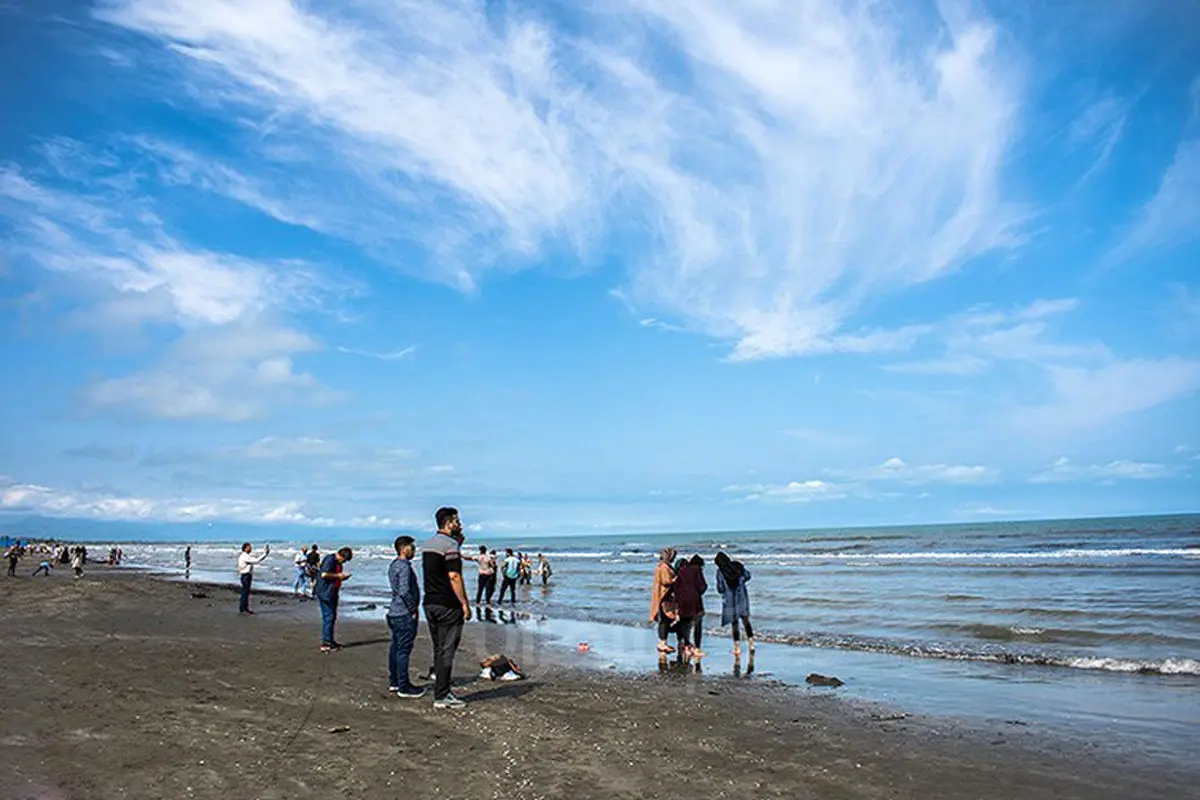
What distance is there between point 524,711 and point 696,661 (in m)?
4.98

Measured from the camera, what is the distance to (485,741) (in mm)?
7918

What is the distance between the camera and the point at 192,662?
41.1 feet

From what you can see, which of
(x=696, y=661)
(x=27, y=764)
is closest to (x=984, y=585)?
(x=696, y=661)

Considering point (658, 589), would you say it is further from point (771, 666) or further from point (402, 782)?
point (402, 782)

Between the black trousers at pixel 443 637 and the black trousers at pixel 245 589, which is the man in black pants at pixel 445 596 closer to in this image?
the black trousers at pixel 443 637

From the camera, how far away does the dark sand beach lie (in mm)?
6551

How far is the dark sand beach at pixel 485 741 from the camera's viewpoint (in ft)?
21.5

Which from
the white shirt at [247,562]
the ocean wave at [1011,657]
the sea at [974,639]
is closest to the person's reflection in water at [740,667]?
the sea at [974,639]

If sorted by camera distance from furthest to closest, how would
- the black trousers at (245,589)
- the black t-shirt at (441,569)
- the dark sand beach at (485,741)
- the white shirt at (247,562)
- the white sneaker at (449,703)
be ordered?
the black trousers at (245,589)
the white shirt at (247,562)
the white sneaker at (449,703)
the black t-shirt at (441,569)
the dark sand beach at (485,741)

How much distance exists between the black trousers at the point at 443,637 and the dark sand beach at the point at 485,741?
40 centimetres

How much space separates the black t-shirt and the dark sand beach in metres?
1.31

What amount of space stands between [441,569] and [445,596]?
0.32 metres

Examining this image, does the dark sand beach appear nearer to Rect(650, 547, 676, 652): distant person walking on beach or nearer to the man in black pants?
the man in black pants

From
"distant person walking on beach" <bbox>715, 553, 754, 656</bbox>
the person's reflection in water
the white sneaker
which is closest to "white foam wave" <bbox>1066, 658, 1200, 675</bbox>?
the person's reflection in water
